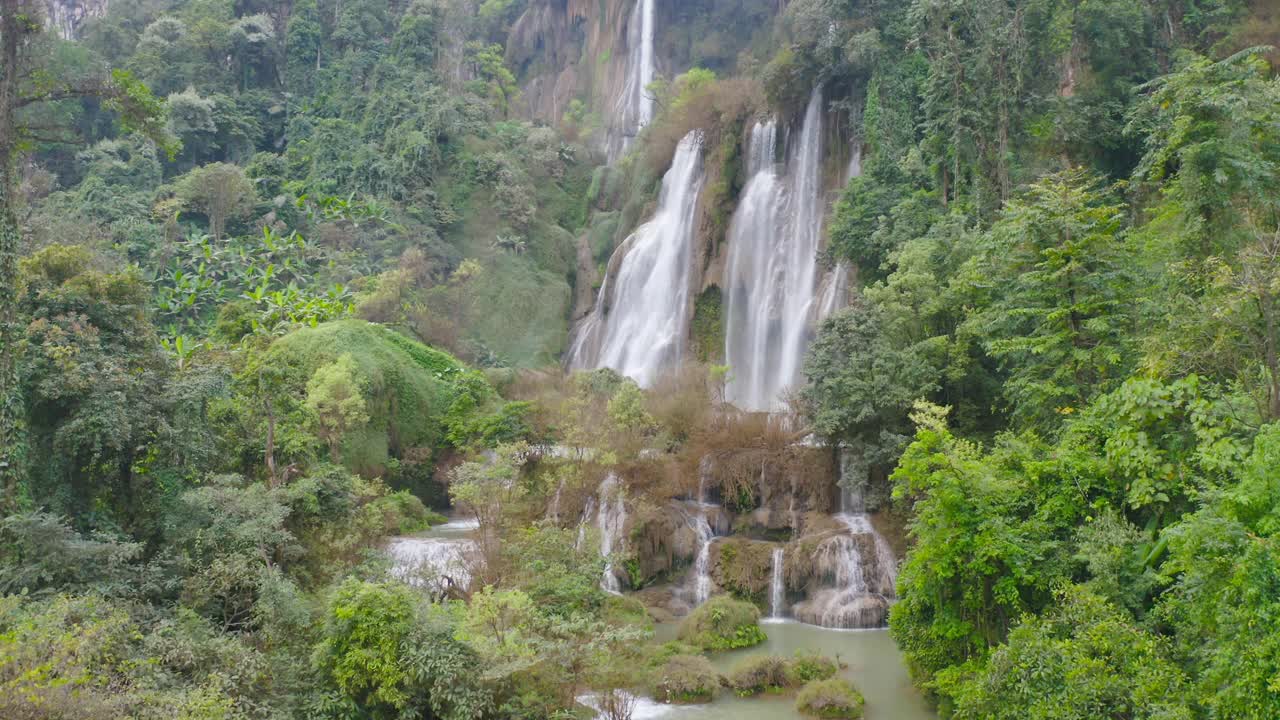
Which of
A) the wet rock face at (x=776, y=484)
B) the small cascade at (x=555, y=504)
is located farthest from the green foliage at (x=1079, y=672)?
the small cascade at (x=555, y=504)

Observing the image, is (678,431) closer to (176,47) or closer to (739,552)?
(739,552)

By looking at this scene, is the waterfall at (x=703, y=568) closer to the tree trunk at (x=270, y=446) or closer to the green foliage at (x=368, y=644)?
the green foliage at (x=368, y=644)

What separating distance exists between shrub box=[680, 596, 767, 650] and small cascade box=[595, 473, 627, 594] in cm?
307

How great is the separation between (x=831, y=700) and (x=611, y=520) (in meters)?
8.72

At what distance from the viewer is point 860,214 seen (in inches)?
1062

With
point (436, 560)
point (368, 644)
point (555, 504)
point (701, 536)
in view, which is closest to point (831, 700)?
point (368, 644)

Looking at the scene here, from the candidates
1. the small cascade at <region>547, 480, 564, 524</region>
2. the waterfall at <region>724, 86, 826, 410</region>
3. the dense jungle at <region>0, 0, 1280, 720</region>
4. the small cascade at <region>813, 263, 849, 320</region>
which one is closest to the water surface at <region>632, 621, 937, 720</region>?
the dense jungle at <region>0, 0, 1280, 720</region>

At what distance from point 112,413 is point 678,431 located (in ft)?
44.6

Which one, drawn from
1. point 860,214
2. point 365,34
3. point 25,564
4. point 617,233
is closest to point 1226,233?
point 860,214

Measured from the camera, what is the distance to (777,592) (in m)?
19.7

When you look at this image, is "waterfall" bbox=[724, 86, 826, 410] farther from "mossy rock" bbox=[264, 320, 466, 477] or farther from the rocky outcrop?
the rocky outcrop

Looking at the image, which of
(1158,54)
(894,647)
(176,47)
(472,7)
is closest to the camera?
(894,647)

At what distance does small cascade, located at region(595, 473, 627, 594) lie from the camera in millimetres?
20844

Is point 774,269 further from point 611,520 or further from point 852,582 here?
point 852,582
